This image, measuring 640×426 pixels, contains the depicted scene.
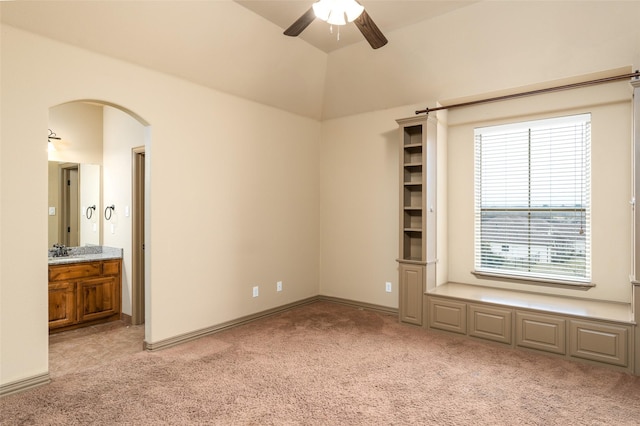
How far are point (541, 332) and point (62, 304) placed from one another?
5.06 m

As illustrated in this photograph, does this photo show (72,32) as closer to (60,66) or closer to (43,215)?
(60,66)

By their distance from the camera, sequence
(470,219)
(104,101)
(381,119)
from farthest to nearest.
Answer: (381,119) < (470,219) < (104,101)

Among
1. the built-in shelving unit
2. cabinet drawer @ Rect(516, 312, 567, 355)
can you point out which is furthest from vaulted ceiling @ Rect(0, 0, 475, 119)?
cabinet drawer @ Rect(516, 312, 567, 355)

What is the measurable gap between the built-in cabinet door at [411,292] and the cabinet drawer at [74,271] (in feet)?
12.1

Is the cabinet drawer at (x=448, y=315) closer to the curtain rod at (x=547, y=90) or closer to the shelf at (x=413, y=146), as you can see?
the shelf at (x=413, y=146)

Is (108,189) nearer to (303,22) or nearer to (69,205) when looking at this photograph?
(69,205)

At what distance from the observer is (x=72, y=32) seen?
116 inches

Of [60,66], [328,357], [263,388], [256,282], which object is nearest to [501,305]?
[328,357]

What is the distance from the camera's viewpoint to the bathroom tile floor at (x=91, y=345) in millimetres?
3362

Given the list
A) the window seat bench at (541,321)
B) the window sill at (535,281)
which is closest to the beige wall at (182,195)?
the window seat bench at (541,321)

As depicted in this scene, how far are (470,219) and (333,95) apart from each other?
8.05 feet

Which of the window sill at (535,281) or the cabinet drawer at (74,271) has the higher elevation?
the cabinet drawer at (74,271)

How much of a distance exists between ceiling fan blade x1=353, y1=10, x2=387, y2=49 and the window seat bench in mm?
2731

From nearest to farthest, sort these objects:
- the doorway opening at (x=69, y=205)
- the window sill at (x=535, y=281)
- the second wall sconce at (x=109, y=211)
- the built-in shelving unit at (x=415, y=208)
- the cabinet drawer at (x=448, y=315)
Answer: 1. the window sill at (x=535, y=281)
2. the cabinet drawer at (x=448, y=315)
3. the built-in shelving unit at (x=415, y=208)
4. the doorway opening at (x=69, y=205)
5. the second wall sconce at (x=109, y=211)
